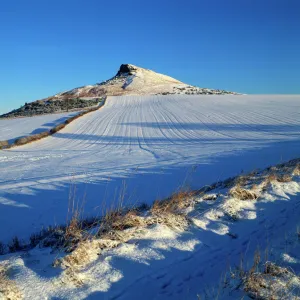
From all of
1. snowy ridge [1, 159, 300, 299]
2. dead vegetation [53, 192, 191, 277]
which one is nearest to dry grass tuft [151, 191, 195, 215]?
dead vegetation [53, 192, 191, 277]

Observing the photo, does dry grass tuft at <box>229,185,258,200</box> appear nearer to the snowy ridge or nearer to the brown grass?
the snowy ridge

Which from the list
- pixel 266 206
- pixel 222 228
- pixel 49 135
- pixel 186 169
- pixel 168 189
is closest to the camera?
pixel 222 228

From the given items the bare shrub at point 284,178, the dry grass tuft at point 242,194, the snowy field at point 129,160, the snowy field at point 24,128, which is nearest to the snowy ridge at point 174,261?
the dry grass tuft at point 242,194

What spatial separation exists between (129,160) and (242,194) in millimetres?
9031

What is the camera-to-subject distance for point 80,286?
331 cm

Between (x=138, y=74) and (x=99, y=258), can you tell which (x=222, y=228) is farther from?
(x=138, y=74)

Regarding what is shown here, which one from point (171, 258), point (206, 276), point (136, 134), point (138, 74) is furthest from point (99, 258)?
point (138, 74)

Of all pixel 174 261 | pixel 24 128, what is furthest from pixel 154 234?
pixel 24 128

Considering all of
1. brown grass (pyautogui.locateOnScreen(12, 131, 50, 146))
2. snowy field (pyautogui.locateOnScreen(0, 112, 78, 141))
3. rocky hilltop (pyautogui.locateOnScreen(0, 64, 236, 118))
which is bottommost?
brown grass (pyautogui.locateOnScreen(12, 131, 50, 146))

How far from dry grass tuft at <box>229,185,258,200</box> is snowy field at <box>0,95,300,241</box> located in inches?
88.2

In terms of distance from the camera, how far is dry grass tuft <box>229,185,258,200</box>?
20.2 ft

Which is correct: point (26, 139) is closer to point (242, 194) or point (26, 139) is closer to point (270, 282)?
point (242, 194)

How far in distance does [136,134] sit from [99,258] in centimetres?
2107

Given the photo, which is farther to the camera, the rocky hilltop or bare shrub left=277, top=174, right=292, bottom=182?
the rocky hilltop
